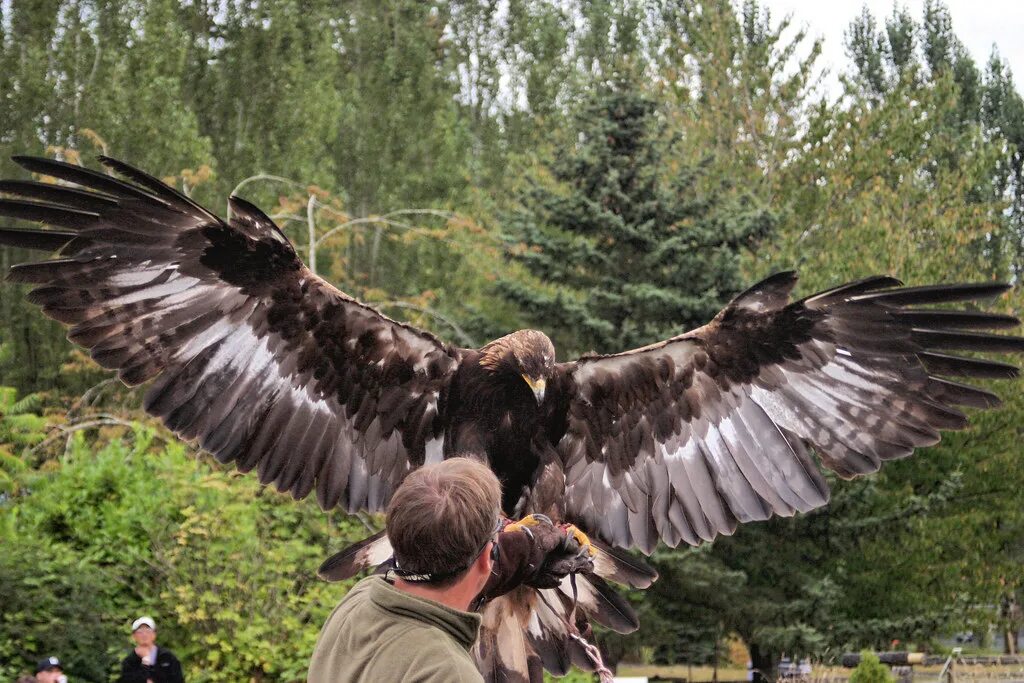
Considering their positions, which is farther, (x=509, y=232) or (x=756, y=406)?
(x=509, y=232)

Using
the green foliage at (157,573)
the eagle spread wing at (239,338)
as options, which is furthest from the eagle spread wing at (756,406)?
the green foliage at (157,573)

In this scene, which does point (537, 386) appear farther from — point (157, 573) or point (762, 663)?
point (762, 663)

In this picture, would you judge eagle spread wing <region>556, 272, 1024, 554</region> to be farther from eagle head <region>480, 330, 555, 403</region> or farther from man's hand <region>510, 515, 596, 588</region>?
man's hand <region>510, 515, 596, 588</region>

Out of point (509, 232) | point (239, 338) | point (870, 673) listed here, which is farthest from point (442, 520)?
point (509, 232)

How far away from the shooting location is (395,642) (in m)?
2.00

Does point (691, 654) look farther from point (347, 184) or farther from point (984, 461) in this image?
point (347, 184)

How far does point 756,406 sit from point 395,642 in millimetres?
4212

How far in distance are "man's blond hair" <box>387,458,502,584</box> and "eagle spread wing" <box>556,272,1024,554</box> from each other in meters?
3.73

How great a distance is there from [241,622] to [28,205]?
17.6 feet

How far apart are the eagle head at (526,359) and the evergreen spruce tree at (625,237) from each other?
979 cm

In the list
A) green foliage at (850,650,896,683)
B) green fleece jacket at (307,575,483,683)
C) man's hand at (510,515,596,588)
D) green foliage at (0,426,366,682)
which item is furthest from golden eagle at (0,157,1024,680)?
green foliage at (850,650,896,683)

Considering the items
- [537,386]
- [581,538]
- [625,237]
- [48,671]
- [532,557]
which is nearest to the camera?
[532,557]

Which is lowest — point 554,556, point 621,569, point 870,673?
point 870,673

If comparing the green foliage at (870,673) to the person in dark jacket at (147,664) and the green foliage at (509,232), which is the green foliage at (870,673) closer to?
the green foliage at (509,232)
